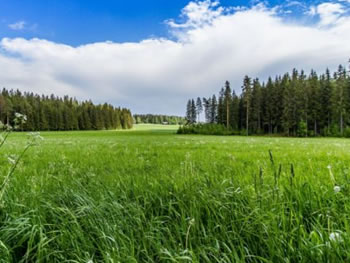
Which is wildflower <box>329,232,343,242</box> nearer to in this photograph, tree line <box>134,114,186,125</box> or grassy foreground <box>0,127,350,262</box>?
grassy foreground <box>0,127,350,262</box>

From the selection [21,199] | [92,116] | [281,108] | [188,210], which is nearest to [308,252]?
[188,210]

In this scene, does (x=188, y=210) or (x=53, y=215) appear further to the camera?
(x=188, y=210)

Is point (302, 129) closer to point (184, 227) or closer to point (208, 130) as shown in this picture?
point (208, 130)

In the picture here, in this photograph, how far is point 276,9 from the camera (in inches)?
258

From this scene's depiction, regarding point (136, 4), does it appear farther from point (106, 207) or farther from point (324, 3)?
point (106, 207)

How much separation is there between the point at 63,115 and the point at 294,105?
9898 cm

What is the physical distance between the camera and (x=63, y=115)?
9781cm

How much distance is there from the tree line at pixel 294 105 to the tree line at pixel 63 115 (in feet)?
231

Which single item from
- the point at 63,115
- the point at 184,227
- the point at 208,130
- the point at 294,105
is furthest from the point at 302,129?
the point at 63,115

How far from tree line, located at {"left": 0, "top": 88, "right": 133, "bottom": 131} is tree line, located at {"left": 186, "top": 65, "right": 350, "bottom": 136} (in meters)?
70.5

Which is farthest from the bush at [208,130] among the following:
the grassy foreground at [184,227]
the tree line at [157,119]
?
the tree line at [157,119]

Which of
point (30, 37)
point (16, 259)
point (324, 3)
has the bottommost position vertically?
point (16, 259)

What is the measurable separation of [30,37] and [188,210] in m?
14.5

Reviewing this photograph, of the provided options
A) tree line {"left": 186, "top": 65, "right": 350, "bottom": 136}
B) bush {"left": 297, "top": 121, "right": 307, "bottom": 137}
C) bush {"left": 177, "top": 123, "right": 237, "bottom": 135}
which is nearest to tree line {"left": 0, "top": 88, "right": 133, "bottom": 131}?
bush {"left": 177, "top": 123, "right": 237, "bottom": 135}
